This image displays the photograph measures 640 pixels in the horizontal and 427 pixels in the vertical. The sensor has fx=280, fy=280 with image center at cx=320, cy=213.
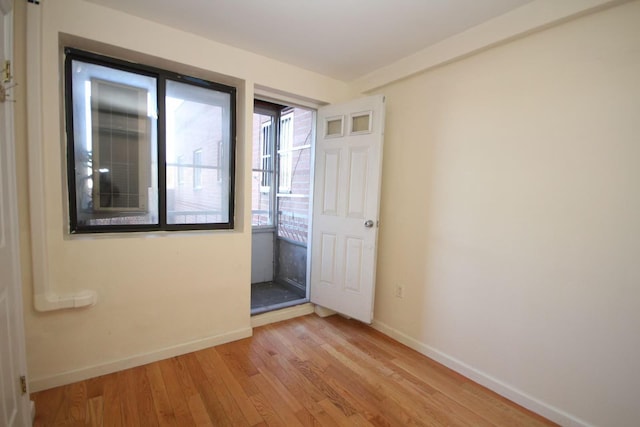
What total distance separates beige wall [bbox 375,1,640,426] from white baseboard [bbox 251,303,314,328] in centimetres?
104

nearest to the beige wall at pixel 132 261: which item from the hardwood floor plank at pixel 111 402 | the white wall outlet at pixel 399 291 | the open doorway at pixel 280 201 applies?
the hardwood floor plank at pixel 111 402

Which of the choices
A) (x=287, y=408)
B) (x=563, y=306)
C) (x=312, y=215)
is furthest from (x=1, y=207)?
(x=563, y=306)

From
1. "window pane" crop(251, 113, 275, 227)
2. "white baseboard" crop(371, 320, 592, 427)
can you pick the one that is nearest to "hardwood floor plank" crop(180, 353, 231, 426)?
"white baseboard" crop(371, 320, 592, 427)

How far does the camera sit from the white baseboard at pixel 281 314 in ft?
8.58

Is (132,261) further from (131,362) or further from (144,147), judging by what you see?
(144,147)

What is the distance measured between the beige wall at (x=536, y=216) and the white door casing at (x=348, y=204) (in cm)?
30

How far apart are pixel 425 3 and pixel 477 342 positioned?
2.20m

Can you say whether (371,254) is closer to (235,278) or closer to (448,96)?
(235,278)

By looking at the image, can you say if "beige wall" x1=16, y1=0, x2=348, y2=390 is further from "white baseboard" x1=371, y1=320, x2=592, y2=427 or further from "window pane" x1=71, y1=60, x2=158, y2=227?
"white baseboard" x1=371, y1=320, x2=592, y2=427

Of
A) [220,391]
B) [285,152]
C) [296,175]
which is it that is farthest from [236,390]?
[285,152]

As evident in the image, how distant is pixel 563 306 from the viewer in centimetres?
159

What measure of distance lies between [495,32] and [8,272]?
111 inches

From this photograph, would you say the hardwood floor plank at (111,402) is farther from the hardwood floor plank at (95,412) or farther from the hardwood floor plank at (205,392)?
the hardwood floor plank at (205,392)

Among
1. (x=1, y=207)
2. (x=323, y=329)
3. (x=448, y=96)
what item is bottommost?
(x=323, y=329)
